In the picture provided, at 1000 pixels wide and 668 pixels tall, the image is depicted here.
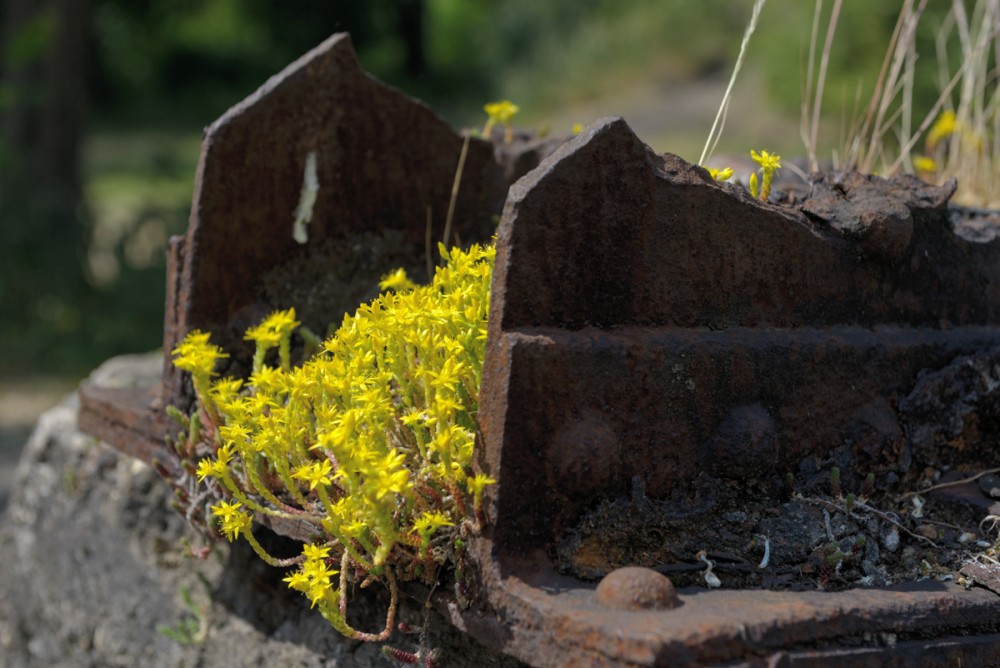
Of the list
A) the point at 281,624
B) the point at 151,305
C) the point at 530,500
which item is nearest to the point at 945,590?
the point at 530,500

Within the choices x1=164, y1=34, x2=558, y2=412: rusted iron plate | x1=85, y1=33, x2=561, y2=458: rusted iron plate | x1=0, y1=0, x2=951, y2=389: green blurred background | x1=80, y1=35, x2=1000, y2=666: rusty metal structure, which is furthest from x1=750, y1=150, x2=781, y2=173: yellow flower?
x1=0, y1=0, x2=951, y2=389: green blurred background

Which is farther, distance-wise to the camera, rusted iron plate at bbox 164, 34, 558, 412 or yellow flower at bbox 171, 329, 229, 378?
rusted iron plate at bbox 164, 34, 558, 412

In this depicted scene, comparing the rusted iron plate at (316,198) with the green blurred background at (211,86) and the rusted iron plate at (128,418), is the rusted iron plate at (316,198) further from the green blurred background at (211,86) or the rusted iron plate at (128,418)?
the green blurred background at (211,86)

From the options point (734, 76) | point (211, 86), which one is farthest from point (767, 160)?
point (211, 86)

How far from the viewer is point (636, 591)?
55.6 inches

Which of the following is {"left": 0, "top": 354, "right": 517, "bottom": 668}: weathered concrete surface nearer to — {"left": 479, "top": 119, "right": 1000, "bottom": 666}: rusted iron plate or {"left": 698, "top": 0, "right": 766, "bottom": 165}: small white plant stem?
{"left": 479, "top": 119, "right": 1000, "bottom": 666}: rusted iron plate

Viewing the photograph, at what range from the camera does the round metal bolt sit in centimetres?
141

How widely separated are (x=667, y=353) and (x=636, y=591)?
16.5 inches

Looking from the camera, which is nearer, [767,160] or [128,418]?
[767,160]

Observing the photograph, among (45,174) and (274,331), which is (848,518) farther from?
(45,174)

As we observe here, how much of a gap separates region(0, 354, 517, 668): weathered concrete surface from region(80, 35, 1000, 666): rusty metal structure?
461 millimetres

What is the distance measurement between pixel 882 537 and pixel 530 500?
663 mm

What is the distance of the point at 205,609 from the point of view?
2.56m

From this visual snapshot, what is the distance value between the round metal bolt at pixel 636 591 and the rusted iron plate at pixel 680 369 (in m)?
0.02
